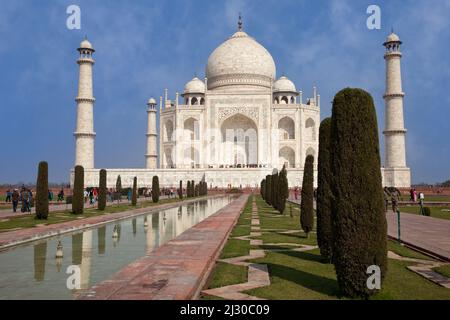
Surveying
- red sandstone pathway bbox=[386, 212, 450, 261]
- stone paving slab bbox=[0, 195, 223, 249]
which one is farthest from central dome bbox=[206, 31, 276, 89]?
red sandstone pathway bbox=[386, 212, 450, 261]

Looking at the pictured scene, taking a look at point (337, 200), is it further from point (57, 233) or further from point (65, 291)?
point (57, 233)

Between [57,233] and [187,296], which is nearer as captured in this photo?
[187,296]

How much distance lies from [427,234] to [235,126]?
103ft

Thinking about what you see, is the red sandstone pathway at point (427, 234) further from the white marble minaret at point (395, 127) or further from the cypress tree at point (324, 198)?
the white marble minaret at point (395, 127)

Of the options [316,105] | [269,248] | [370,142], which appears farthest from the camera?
[316,105]

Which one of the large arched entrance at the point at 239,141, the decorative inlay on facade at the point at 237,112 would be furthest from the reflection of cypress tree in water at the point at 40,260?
the large arched entrance at the point at 239,141

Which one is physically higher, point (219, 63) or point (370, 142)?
point (219, 63)

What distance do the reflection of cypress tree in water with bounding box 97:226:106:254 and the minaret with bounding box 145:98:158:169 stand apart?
2864 cm

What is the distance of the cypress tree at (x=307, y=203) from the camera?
7.88m

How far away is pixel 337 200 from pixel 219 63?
3702cm

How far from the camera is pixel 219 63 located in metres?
40.2

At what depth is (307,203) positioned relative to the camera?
7.93m
